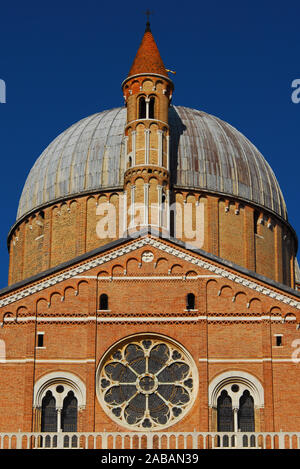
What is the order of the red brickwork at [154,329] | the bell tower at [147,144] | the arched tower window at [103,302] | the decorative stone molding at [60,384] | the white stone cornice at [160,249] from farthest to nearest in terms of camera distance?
the bell tower at [147,144] → the arched tower window at [103,302] → the white stone cornice at [160,249] → the decorative stone molding at [60,384] → the red brickwork at [154,329]

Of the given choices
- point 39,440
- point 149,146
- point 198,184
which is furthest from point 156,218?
point 39,440

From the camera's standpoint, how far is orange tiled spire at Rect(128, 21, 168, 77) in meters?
36.8

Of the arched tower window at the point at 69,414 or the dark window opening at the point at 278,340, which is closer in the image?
the arched tower window at the point at 69,414

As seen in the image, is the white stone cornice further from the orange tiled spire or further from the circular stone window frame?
the orange tiled spire

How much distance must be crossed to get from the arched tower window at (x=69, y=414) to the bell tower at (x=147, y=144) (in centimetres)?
679

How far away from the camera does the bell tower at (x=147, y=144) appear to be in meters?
34.8

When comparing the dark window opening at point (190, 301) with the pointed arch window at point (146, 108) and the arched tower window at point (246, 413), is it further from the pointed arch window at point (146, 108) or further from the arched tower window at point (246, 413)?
the pointed arch window at point (146, 108)

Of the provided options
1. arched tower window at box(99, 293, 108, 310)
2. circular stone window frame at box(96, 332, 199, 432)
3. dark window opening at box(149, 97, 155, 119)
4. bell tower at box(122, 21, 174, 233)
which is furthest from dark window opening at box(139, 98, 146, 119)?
circular stone window frame at box(96, 332, 199, 432)

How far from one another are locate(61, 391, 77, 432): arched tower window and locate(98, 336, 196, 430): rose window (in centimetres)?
83

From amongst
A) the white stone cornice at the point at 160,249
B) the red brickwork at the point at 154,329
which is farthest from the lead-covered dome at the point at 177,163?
the red brickwork at the point at 154,329

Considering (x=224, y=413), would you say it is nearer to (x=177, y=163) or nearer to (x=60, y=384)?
(x=60, y=384)

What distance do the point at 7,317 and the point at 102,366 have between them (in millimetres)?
3210

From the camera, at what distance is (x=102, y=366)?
1188 inches

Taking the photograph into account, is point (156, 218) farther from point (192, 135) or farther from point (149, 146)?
point (192, 135)
